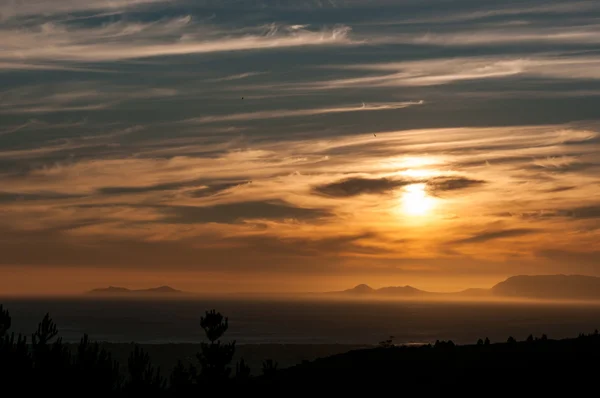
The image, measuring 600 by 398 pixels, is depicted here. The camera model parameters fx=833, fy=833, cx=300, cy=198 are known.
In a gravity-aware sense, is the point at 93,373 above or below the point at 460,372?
below

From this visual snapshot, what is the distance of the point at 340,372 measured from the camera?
118ft

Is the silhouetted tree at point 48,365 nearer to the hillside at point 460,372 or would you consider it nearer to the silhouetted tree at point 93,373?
the silhouetted tree at point 93,373

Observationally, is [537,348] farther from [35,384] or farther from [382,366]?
[35,384]

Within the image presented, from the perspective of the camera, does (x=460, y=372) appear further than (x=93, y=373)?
Yes

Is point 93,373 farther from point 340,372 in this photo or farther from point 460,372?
point 460,372

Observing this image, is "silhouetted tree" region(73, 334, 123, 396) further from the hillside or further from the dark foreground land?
the hillside

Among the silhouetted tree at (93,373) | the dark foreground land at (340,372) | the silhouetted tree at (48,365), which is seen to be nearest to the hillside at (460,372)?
the dark foreground land at (340,372)

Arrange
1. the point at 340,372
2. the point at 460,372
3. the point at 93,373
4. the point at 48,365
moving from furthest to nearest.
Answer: the point at 340,372
the point at 460,372
the point at 93,373
the point at 48,365

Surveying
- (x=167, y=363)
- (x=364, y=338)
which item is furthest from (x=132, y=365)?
(x=364, y=338)

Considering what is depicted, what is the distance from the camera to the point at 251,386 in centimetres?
3312

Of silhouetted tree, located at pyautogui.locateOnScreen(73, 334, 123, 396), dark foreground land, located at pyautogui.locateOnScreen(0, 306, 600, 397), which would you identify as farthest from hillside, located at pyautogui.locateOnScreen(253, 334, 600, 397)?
silhouetted tree, located at pyautogui.locateOnScreen(73, 334, 123, 396)

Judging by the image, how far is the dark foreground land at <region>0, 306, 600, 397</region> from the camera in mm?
26188

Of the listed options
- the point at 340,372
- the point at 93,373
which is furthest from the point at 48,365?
the point at 340,372

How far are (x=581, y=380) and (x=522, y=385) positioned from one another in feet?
6.89
